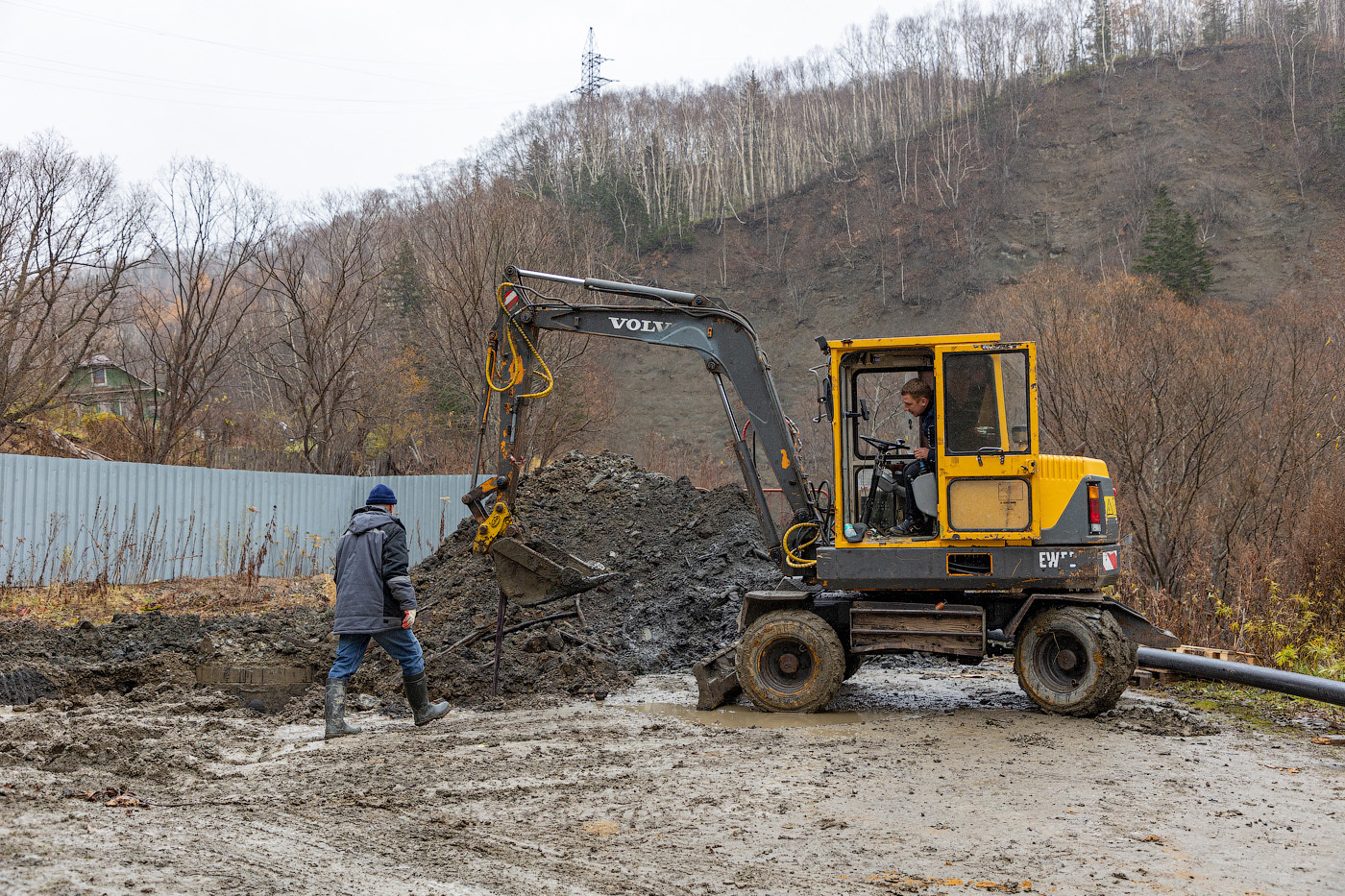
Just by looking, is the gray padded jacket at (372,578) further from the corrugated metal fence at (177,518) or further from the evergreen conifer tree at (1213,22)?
the evergreen conifer tree at (1213,22)

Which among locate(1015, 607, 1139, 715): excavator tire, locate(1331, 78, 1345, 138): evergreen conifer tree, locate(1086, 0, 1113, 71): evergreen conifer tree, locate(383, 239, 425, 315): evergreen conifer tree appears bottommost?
locate(1015, 607, 1139, 715): excavator tire

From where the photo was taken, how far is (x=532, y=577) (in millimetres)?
8664

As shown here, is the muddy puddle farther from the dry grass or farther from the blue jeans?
the dry grass

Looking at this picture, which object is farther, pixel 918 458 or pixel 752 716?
pixel 752 716

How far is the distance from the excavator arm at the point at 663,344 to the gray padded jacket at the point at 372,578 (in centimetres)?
101

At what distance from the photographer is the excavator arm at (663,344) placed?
8445mm

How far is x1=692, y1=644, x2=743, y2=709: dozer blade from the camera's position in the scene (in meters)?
8.24

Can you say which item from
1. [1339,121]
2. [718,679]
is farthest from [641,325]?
[1339,121]

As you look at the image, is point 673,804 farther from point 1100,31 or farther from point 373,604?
point 1100,31

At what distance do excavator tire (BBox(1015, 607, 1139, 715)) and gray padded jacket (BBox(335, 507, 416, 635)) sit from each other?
4.84 m

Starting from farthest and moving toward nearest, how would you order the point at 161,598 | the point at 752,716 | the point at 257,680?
1. the point at 161,598
2. the point at 257,680
3. the point at 752,716

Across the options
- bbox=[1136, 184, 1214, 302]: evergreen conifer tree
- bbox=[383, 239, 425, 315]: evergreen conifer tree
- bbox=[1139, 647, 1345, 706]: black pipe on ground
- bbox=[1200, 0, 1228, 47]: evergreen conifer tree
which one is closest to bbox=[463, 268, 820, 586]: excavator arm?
bbox=[1139, 647, 1345, 706]: black pipe on ground

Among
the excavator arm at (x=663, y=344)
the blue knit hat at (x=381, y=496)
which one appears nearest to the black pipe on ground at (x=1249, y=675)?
the excavator arm at (x=663, y=344)

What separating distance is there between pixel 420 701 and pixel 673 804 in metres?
2.97
